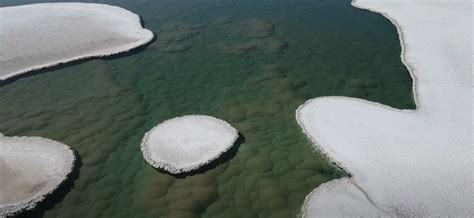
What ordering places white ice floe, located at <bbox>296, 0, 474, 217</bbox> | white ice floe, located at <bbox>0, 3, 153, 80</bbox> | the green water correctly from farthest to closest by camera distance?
white ice floe, located at <bbox>0, 3, 153, 80</bbox> < the green water < white ice floe, located at <bbox>296, 0, 474, 217</bbox>

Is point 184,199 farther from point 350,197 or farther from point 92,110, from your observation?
point 92,110

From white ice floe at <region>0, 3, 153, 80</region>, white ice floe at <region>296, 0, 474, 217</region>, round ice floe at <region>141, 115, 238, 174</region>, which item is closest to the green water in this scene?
round ice floe at <region>141, 115, 238, 174</region>

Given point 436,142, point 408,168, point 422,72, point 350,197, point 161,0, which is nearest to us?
point 350,197

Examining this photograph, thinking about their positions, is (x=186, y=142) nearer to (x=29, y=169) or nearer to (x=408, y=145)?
(x=29, y=169)

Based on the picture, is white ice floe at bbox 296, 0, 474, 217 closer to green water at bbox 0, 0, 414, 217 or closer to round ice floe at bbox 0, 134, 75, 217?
green water at bbox 0, 0, 414, 217

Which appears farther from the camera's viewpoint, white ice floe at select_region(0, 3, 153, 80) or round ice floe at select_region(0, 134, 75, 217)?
white ice floe at select_region(0, 3, 153, 80)

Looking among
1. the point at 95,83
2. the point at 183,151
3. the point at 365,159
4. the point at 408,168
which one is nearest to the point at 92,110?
the point at 95,83
